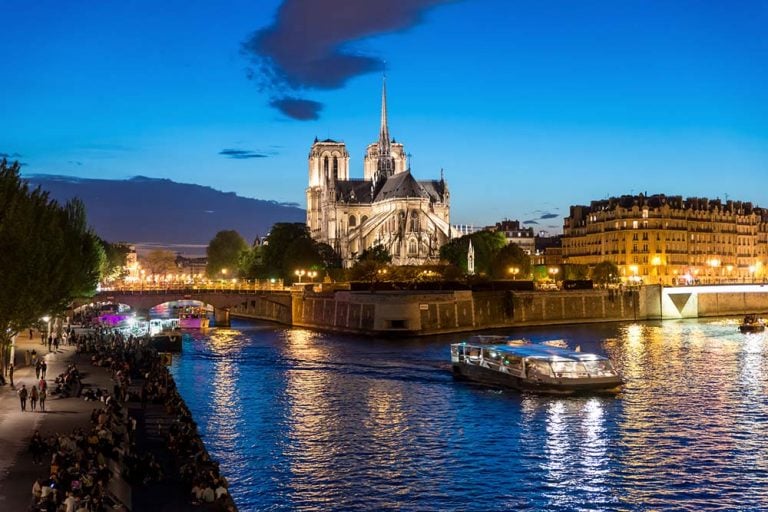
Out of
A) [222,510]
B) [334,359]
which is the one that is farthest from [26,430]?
[334,359]

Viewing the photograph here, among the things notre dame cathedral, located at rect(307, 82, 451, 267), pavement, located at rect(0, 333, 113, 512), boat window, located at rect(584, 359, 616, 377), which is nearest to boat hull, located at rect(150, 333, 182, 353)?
pavement, located at rect(0, 333, 113, 512)

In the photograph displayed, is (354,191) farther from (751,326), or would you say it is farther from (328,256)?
(751,326)

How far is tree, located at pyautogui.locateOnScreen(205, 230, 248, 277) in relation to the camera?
176375mm

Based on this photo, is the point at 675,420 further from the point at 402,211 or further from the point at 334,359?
the point at 402,211

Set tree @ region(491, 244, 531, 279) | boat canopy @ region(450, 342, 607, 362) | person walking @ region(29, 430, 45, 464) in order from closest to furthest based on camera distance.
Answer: person walking @ region(29, 430, 45, 464) < boat canopy @ region(450, 342, 607, 362) < tree @ region(491, 244, 531, 279)

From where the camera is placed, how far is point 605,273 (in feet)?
418

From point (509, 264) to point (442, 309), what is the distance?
3757 centimetres

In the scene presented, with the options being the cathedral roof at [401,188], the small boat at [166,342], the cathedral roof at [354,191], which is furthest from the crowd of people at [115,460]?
the cathedral roof at [354,191]

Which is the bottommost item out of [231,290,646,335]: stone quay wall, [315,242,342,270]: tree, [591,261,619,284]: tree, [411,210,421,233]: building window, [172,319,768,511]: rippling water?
[172,319,768,511]: rippling water

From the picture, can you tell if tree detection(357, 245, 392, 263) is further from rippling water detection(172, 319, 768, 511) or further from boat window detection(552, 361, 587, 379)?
boat window detection(552, 361, 587, 379)

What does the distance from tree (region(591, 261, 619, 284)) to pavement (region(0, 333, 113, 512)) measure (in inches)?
3491

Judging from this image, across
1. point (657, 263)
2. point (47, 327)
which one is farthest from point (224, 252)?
point (47, 327)

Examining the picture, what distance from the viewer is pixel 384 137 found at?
7397 inches

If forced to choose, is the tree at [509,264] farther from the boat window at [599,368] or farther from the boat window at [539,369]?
the boat window at [599,368]
